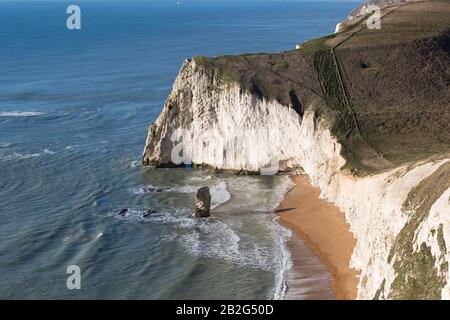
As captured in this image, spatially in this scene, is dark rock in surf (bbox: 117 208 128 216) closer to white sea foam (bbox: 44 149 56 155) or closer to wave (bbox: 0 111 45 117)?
white sea foam (bbox: 44 149 56 155)

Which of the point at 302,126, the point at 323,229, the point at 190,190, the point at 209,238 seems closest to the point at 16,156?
the point at 190,190

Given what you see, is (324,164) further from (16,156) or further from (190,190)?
(16,156)

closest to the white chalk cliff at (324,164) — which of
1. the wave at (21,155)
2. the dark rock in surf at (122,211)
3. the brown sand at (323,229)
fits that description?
the brown sand at (323,229)

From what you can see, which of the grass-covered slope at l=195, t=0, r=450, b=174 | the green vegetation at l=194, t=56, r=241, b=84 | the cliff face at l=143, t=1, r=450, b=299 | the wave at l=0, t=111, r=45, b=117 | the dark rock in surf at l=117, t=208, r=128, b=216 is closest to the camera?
the cliff face at l=143, t=1, r=450, b=299

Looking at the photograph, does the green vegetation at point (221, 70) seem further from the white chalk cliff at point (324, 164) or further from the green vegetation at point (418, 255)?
the green vegetation at point (418, 255)

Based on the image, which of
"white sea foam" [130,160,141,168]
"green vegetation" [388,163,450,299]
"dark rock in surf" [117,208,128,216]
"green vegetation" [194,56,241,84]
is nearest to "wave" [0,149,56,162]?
"white sea foam" [130,160,141,168]
